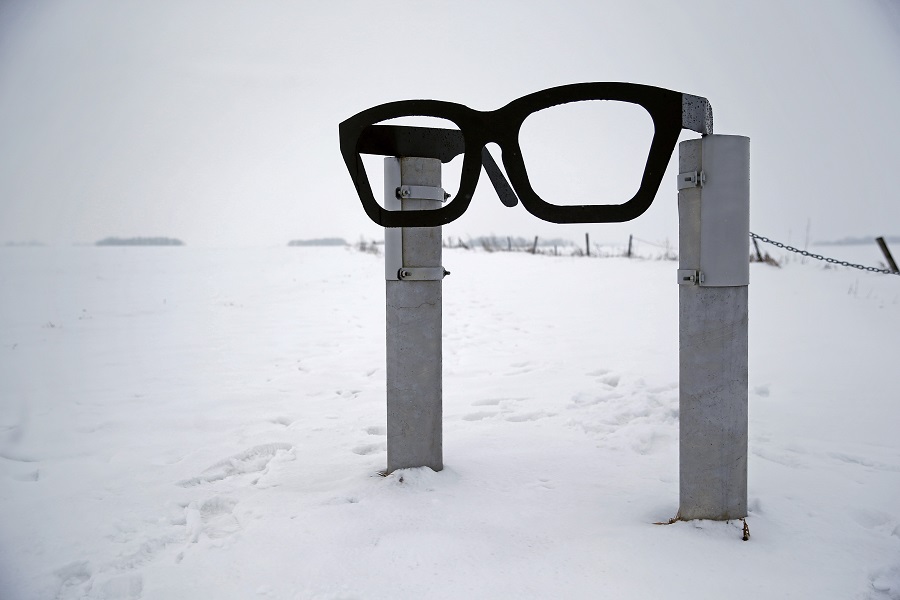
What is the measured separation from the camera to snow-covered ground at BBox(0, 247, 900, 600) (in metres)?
1.67

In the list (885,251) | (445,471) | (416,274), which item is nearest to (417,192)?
(416,274)

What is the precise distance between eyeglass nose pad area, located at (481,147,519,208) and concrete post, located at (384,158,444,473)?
22 cm

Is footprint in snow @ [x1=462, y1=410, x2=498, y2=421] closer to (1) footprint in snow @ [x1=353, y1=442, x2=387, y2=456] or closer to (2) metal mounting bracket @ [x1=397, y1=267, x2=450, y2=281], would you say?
(1) footprint in snow @ [x1=353, y1=442, x2=387, y2=456]

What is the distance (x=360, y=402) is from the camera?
369 centimetres

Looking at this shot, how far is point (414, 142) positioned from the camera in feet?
7.47

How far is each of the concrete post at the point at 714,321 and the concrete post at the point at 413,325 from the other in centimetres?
96

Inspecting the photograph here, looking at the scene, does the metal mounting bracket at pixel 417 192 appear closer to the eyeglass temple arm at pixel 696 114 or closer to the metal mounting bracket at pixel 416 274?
the metal mounting bracket at pixel 416 274

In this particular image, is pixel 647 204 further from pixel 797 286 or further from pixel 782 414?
pixel 797 286

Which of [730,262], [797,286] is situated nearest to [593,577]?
[730,262]

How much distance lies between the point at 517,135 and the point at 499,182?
583 millimetres

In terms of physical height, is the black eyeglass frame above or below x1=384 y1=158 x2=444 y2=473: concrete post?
above

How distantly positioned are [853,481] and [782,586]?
996mm

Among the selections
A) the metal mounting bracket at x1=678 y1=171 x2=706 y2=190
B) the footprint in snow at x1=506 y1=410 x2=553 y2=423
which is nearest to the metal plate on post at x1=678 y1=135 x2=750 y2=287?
the metal mounting bracket at x1=678 y1=171 x2=706 y2=190

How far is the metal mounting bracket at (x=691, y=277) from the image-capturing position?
6.03 ft
